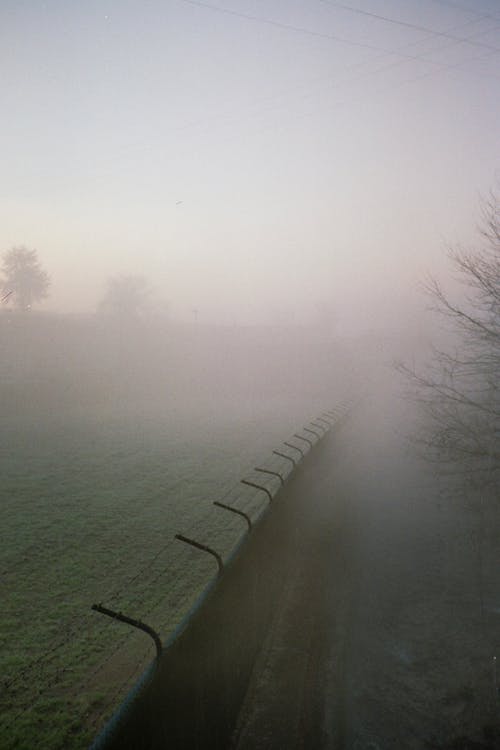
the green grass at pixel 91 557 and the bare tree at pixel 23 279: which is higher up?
the bare tree at pixel 23 279

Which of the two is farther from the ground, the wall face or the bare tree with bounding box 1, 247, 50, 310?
the bare tree with bounding box 1, 247, 50, 310

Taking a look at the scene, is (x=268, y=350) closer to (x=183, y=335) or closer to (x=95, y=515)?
(x=183, y=335)

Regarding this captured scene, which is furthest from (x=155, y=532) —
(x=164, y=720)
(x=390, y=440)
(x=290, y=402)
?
(x=290, y=402)

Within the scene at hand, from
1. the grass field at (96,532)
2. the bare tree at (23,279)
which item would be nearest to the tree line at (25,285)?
the bare tree at (23,279)

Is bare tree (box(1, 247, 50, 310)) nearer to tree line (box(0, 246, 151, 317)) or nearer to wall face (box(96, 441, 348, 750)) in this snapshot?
tree line (box(0, 246, 151, 317))

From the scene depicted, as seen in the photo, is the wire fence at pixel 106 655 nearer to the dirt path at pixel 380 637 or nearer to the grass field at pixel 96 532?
the grass field at pixel 96 532

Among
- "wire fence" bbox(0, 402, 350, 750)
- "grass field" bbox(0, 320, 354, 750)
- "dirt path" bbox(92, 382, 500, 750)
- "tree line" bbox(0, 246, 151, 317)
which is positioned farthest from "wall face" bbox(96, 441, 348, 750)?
"tree line" bbox(0, 246, 151, 317)

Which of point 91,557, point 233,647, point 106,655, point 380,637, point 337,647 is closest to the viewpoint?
point 106,655

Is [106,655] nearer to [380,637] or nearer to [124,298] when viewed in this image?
[380,637]

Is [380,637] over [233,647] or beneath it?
beneath

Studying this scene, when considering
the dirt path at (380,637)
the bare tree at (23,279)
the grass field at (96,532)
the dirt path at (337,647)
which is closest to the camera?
the dirt path at (337,647)

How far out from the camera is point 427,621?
8.22 metres

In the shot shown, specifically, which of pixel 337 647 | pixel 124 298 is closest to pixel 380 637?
pixel 337 647

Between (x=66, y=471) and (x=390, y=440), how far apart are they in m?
17.5
